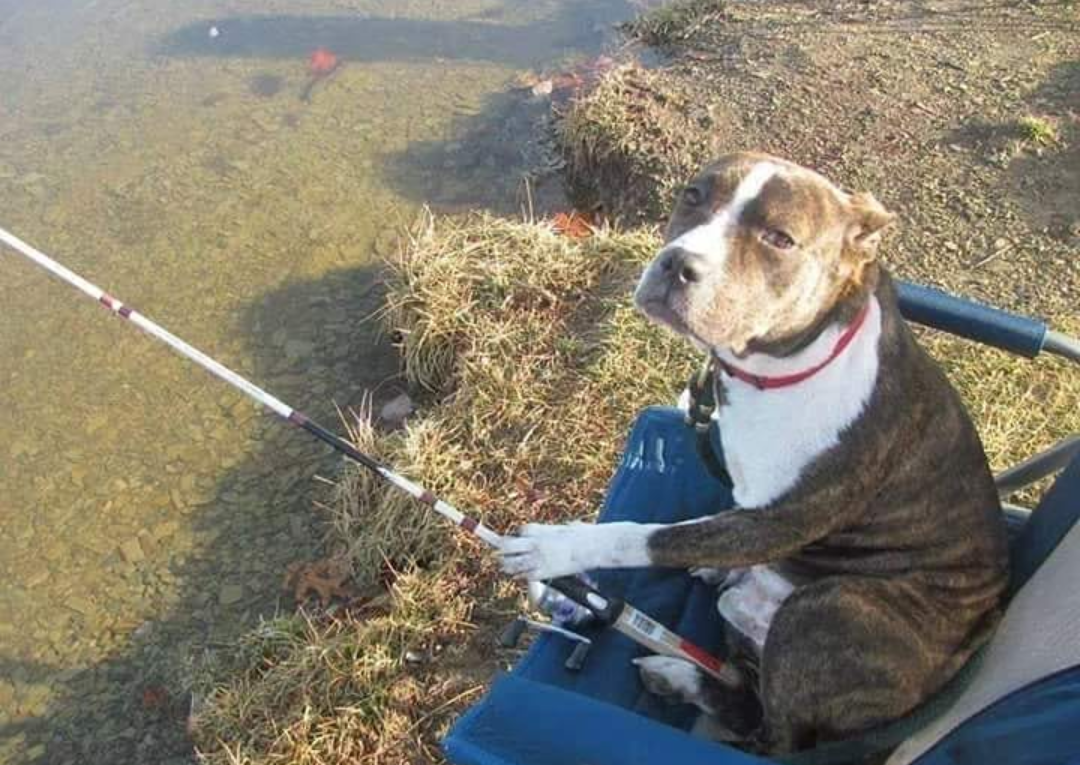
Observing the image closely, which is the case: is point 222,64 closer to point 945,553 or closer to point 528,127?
point 528,127

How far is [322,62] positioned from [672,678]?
498 centimetres

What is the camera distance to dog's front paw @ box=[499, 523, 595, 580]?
2.45m

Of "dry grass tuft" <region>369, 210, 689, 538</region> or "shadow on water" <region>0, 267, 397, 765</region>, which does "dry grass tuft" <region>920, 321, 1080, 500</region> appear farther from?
"shadow on water" <region>0, 267, 397, 765</region>

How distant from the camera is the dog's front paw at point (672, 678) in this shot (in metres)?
2.56

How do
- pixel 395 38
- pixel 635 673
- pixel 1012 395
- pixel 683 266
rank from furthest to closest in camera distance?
pixel 395 38 < pixel 1012 395 < pixel 635 673 < pixel 683 266

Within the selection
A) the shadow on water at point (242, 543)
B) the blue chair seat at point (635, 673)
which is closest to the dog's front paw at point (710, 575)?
the blue chair seat at point (635, 673)

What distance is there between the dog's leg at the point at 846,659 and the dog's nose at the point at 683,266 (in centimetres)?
71

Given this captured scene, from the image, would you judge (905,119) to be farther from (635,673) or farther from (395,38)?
(635,673)

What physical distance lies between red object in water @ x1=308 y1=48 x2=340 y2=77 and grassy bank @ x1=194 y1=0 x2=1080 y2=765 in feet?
5.35

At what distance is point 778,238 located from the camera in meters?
2.26

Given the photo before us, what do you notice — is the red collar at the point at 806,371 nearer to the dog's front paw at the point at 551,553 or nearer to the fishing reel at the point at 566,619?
the dog's front paw at the point at 551,553

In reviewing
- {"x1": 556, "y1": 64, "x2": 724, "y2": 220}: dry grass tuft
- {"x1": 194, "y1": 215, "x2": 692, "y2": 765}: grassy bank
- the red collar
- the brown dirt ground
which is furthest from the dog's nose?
{"x1": 556, "y1": 64, "x2": 724, "y2": 220}: dry grass tuft

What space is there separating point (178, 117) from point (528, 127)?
193cm

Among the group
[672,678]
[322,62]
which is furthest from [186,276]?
[672,678]
